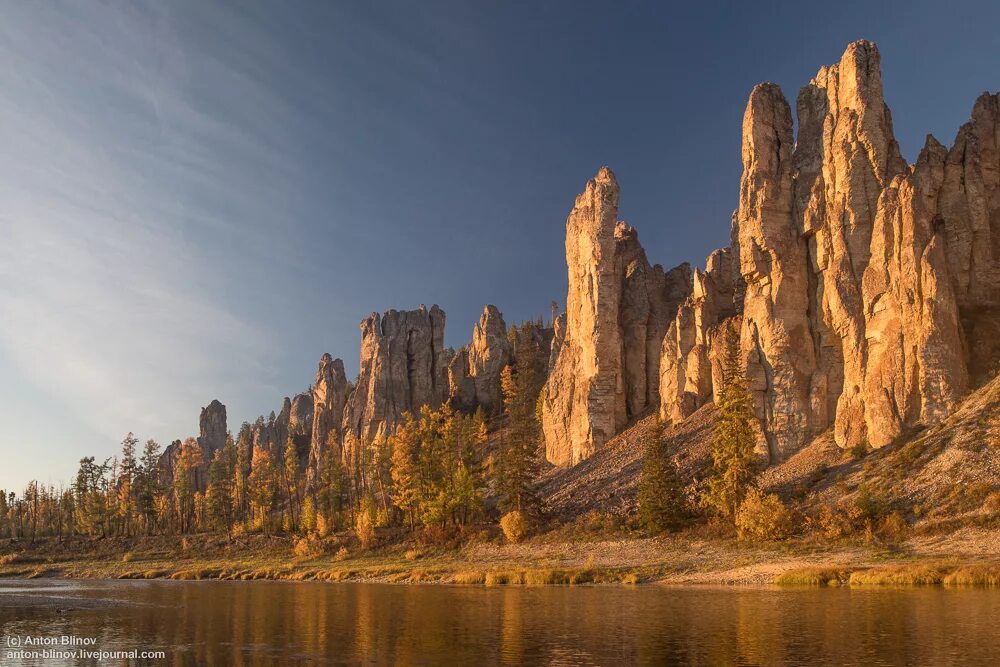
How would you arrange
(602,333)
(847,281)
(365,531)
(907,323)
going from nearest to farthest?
(907,323), (847,281), (365,531), (602,333)

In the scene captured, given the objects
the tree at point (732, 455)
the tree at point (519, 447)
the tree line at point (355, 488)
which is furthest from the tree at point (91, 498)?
the tree at point (732, 455)

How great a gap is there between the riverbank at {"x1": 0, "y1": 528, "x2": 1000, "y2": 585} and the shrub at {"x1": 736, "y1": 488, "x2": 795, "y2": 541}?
1.61 metres

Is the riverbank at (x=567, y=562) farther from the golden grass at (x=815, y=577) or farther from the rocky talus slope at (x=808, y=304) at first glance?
the rocky talus slope at (x=808, y=304)

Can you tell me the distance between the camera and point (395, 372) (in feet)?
543

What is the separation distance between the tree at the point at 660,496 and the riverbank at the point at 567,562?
2288 millimetres

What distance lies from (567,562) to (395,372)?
106 meters

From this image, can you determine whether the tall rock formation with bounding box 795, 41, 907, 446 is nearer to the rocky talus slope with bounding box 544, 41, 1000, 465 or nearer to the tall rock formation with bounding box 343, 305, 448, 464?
the rocky talus slope with bounding box 544, 41, 1000, 465

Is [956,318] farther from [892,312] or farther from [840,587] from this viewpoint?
[840,587]

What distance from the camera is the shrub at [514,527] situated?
77125 millimetres

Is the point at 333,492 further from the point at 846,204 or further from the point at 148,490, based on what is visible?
the point at 846,204

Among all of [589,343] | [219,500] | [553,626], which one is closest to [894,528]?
[553,626]

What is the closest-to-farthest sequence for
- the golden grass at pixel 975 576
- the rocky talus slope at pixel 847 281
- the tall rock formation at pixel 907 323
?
the golden grass at pixel 975 576
the tall rock formation at pixel 907 323
the rocky talus slope at pixel 847 281

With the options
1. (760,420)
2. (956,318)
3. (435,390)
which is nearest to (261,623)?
(760,420)

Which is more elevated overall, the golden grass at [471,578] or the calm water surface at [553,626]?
the calm water surface at [553,626]
